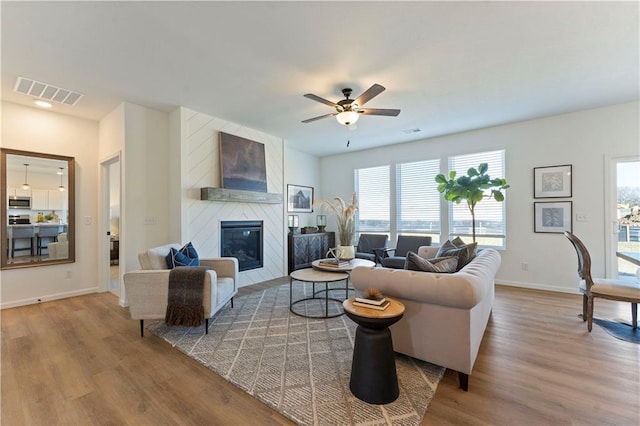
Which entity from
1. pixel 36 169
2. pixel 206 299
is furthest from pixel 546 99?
pixel 36 169

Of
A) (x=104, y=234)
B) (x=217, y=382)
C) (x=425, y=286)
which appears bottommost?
(x=217, y=382)

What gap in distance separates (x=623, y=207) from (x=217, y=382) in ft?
Result: 18.9

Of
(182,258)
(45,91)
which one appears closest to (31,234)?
(45,91)

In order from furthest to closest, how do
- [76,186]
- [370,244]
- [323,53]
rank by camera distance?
[370,244] → [76,186] → [323,53]

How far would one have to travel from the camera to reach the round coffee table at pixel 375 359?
1790 millimetres

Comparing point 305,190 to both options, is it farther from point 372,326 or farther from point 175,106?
point 372,326

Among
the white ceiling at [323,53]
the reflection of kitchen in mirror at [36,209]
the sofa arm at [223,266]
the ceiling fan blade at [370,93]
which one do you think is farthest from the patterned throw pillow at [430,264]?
the reflection of kitchen in mirror at [36,209]

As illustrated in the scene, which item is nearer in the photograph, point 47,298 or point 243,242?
point 47,298

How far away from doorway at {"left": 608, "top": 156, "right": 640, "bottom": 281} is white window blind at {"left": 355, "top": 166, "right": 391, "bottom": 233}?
3.55m

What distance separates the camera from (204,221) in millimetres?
4336

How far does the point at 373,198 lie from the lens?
654 cm

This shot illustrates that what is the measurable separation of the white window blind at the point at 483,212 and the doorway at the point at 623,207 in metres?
1.36

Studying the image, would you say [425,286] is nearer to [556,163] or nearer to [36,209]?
[556,163]

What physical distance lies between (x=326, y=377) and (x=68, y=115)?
5320 mm
